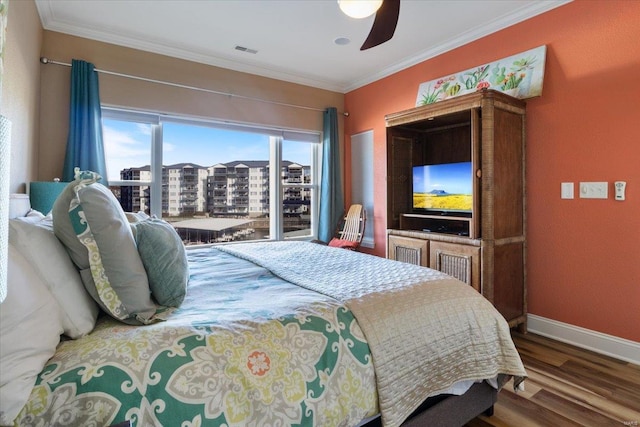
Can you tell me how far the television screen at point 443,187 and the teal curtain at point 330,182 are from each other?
1.27 m

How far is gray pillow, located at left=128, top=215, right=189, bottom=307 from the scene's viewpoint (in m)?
1.24

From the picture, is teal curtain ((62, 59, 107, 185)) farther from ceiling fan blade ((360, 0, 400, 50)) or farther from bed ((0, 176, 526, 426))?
ceiling fan blade ((360, 0, 400, 50))

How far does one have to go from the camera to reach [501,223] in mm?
2715

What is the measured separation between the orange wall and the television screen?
506mm

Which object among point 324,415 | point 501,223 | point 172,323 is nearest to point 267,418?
point 324,415

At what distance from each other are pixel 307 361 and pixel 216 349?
0.97 ft

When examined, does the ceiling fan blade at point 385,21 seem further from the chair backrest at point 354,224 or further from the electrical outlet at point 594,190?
the chair backrest at point 354,224

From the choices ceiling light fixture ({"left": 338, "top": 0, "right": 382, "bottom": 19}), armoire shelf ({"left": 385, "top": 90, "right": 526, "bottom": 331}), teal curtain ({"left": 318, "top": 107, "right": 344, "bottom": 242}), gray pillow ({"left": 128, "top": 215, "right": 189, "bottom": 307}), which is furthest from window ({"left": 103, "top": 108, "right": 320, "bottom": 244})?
gray pillow ({"left": 128, "top": 215, "right": 189, "bottom": 307})

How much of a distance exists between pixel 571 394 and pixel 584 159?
167 centimetres

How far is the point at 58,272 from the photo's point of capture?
3.33ft

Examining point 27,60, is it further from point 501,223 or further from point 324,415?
point 501,223

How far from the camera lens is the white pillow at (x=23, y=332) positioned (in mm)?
740

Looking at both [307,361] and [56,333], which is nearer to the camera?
[56,333]

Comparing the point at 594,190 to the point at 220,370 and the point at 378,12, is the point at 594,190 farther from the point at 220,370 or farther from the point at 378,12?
the point at 220,370
